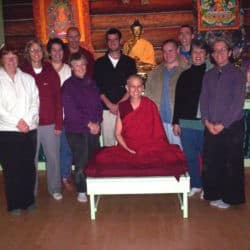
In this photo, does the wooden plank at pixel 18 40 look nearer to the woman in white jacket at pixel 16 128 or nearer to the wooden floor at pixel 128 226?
the woman in white jacket at pixel 16 128

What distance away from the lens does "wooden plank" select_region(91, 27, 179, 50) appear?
216 inches

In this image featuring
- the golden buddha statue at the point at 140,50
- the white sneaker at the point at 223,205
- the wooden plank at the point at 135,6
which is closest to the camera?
the white sneaker at the point at 223,205

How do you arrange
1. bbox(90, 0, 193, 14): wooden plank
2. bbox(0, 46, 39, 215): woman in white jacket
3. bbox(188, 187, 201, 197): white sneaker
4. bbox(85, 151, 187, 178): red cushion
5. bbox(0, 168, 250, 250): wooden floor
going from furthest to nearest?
bbox(90, 0, 193, 14): wooden plank, bbox(188, 187, 201, 197): white sneaker, bbox(0, 46, 39, 215): woman in white jacket, bbox(85, 151, 187, 178): red cushion, bbox(0, 168, 250, 250): wooden floor

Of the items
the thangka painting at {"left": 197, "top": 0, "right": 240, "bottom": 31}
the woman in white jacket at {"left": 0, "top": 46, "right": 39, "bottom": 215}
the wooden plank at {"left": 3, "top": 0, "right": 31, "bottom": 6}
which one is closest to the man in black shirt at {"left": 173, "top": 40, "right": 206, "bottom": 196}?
the woman in white jacket at {"left": 0, "top": 46, "right": 39, "bottom": 215}

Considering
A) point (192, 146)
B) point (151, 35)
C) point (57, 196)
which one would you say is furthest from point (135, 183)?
point (151, 35)

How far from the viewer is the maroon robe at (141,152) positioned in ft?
9.71

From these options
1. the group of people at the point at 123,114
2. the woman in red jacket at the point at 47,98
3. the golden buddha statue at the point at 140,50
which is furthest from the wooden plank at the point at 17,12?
the woman in red jacket at the point at 47,98

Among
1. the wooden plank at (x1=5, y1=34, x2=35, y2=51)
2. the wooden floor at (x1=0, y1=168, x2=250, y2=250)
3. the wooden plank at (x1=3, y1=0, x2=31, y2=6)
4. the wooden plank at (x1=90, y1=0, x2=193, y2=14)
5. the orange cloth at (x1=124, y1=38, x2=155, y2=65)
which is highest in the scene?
the wooden plank at (x1=3, y1=0, x2=31, y2=6)

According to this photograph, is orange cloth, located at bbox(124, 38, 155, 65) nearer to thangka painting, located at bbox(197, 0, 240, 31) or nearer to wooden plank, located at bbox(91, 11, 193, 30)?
wooden plank, located at bbox(91, 11, 193, 30)

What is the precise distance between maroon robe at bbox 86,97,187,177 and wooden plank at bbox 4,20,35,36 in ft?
9.22

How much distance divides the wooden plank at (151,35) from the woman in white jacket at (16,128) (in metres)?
2.52

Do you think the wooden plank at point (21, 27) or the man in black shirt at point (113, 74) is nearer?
the man in black shirt at point (113, 74)

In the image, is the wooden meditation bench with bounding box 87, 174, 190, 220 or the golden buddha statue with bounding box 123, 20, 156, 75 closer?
the wooden meditation bench with bounding box 87, 174, 190, 220

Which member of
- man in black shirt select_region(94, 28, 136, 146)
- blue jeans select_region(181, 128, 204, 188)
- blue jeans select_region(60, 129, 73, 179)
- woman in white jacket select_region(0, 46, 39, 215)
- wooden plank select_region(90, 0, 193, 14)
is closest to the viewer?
woman in white jacket select_region(0, 46, 39, 215)
